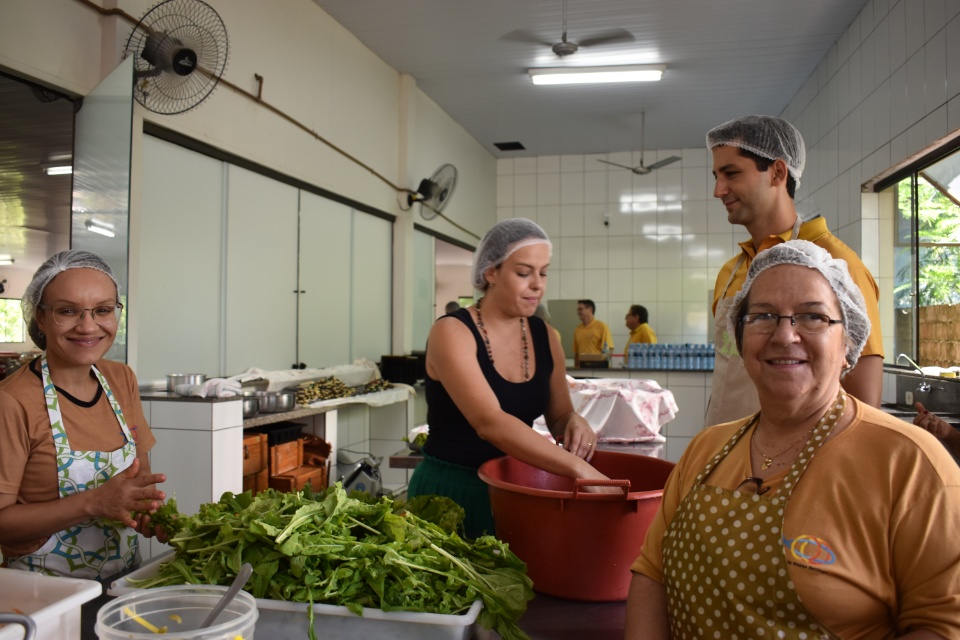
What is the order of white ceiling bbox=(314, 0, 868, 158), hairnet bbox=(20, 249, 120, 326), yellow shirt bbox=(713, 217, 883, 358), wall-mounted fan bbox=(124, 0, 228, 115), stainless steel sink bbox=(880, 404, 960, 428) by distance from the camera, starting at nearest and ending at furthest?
yellow shirt bbox=(713, 217, 883, 358)
hairnet bbox=(20, 249, 120, 326)
stainless steel sink bbox=(880, 404, 960, 428)
wall-mounted fan bbox=(124, 0, 228, 115)
white ceiling bbox=(314, 0, 868, 158)

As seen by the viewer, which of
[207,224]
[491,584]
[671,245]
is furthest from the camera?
[671,245]

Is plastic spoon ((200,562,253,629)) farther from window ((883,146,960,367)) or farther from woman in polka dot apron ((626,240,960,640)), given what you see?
window ((883,146,960,367))

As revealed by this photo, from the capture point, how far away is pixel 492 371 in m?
1.86

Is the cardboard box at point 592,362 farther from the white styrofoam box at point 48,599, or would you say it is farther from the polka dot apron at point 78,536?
the white styrofoam box at point 48,599

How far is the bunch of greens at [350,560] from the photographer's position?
1.04 metres

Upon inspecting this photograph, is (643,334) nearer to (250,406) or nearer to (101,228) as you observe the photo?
(250,406)

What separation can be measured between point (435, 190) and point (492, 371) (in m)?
5.62

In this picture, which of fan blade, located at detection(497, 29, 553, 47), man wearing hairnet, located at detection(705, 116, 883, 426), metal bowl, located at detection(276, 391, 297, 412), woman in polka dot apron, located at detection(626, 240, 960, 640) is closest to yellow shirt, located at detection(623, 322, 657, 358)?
fan blade, located at detection(497, 29, 553, 47)

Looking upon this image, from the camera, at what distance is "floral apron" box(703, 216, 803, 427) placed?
1.97 metres

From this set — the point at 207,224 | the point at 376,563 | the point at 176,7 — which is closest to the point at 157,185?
the point at 207,224

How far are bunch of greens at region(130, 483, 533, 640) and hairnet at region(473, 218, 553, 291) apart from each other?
851mm

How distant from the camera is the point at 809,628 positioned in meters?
0.99

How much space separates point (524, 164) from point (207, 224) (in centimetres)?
684

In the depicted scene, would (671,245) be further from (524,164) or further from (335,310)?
(335,310)
